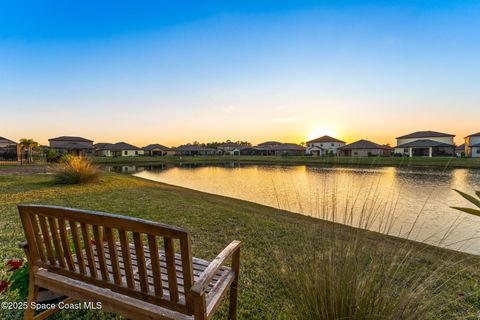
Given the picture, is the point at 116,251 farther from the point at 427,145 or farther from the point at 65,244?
the point at 427,145

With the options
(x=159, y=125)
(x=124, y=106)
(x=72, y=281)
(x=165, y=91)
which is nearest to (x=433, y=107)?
(x=72, y=281)

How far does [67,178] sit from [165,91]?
14.2m

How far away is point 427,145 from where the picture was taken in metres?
44.7

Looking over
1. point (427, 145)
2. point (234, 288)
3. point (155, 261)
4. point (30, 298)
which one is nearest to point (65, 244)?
point (30, 298)

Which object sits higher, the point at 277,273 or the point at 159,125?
the point at 159,125

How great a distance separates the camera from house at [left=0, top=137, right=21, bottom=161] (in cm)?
2709

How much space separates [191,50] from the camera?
17.2 metres

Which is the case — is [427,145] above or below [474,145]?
above

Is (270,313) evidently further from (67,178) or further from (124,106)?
(124,106)

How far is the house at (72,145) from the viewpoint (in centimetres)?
5075

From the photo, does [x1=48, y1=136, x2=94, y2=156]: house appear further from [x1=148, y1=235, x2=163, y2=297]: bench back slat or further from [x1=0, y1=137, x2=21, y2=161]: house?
[x1=148, y1=235, x2=163, y2=297]: bench back slat

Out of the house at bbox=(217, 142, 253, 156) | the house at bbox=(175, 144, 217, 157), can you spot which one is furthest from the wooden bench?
the house at bbox=(175, 144, 217, 157)

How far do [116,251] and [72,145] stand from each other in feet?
211

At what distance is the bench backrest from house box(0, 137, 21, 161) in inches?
1447
